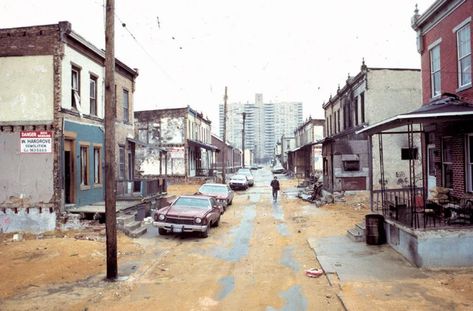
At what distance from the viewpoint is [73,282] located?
32.9 feet

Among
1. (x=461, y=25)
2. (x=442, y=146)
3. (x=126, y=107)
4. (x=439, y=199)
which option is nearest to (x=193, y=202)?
(x=439, y=199)

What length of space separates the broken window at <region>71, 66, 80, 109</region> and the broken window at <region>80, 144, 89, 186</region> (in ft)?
6.13

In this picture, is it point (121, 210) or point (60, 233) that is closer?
point (60, 233)

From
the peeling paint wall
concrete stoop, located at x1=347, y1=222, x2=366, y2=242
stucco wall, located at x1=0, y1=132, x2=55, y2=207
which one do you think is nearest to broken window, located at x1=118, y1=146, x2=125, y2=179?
stucco wall, located at x1=0, y1=132, x2=55, y2=207

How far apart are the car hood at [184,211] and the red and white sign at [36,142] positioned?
4971 mm

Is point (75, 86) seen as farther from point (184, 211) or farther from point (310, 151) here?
point (310, 151)

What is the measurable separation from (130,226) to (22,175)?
14.4 ft

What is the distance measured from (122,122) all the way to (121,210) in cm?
701

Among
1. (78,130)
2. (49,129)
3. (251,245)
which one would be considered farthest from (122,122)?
(251,245)

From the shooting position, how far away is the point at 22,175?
16047 mm

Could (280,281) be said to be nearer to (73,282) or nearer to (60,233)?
(73,282)

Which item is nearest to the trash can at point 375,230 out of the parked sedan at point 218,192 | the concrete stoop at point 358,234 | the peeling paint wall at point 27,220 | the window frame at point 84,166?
the concrete stoop at point 358,234

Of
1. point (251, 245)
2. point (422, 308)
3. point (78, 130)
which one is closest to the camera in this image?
point (422, 308)

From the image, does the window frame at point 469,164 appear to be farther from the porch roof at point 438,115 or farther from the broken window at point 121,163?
the broken window at point 121,163
